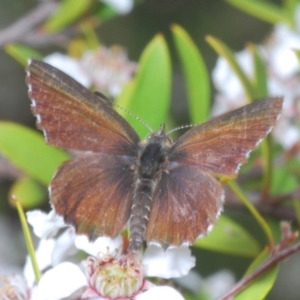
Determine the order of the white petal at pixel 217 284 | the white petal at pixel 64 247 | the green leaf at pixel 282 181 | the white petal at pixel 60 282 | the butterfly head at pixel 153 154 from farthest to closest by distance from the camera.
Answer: the white petal at pixel 217 284, the green leaf at pixel 282 181, the butterfly head at pixel 153 154, the white petal at pixel 64 247, the white petal at pixel 60 282

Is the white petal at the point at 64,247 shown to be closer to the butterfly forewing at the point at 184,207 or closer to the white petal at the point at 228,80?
the butterfly forewing at the point at 184,207

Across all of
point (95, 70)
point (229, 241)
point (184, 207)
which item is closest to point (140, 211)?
point (184, 207)

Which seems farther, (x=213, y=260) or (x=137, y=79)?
(x=213, y=260)

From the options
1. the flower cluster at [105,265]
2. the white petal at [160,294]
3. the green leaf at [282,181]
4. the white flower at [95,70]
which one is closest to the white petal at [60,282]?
the flower cluster at [105,265]

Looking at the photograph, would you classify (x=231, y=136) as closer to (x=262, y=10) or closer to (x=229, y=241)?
(x=229, y=241)

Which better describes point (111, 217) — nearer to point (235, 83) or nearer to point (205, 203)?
point (205, 203)

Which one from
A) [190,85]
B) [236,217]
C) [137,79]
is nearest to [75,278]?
[137,79]

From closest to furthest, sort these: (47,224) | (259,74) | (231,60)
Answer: (47,224), (231,60), (259,74)
